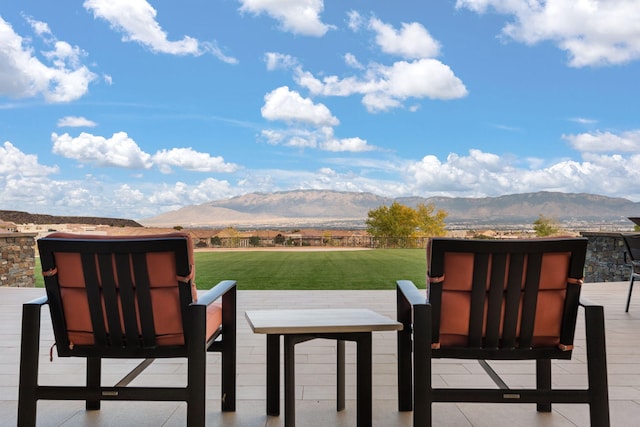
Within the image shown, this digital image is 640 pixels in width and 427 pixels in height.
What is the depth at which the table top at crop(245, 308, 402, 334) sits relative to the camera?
6.52ft

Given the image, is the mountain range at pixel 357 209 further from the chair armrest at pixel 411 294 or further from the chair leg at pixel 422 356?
the chair leg at pixel 422 356

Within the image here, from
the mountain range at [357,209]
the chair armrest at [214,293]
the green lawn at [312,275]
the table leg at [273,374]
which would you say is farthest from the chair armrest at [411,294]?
the mountain range at [357,209]

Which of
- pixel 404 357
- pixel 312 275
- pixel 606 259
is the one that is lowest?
pixel 312 275

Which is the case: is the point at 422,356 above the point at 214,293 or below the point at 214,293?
below

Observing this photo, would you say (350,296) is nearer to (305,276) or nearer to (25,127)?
(305,276)

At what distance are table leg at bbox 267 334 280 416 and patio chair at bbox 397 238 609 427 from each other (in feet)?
2.07

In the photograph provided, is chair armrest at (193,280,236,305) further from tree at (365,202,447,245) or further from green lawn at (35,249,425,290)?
tree at (365,202,447,245)

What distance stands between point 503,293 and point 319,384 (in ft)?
4.26

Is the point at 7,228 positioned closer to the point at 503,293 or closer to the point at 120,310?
the point at 120,310

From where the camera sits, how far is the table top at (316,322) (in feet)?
6.52

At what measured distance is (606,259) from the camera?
941 cm

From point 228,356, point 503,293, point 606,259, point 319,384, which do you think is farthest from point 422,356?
point 606,259

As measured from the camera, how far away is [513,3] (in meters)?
29.9

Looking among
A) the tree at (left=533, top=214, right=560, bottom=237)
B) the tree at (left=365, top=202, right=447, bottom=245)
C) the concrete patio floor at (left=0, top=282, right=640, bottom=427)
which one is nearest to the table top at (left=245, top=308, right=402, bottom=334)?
the concrete patio floor at (left=0, top=282, right=640, bottom=427)
